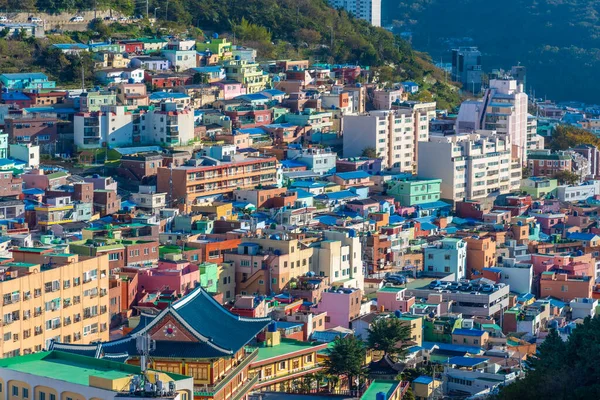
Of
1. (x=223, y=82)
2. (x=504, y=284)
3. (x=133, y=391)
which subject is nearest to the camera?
(x=133, y=391)

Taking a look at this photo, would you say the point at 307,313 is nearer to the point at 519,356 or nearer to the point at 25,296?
the point at 519,356

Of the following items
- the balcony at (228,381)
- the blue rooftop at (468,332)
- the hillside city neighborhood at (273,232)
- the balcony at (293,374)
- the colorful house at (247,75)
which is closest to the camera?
the balcony at (228,381)

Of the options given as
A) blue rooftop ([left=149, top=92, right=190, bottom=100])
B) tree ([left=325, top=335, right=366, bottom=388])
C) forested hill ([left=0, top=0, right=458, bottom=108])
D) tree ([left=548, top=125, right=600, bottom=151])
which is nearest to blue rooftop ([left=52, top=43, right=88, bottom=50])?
blue rooftop ([left=149, top=92, right=190, bottom=100])

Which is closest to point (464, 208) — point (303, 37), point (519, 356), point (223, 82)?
point (223, 82)

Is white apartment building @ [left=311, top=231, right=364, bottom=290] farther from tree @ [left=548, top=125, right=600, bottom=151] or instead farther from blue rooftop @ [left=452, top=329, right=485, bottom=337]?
tree @ [left=548, top=125, right=600, bottom=151]

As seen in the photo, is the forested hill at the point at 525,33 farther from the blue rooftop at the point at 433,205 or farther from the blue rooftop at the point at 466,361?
the blue rooftop at the point at 466,361

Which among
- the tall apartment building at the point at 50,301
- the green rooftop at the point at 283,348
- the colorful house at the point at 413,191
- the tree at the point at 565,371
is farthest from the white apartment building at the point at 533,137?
the tree at the point at 565,371
